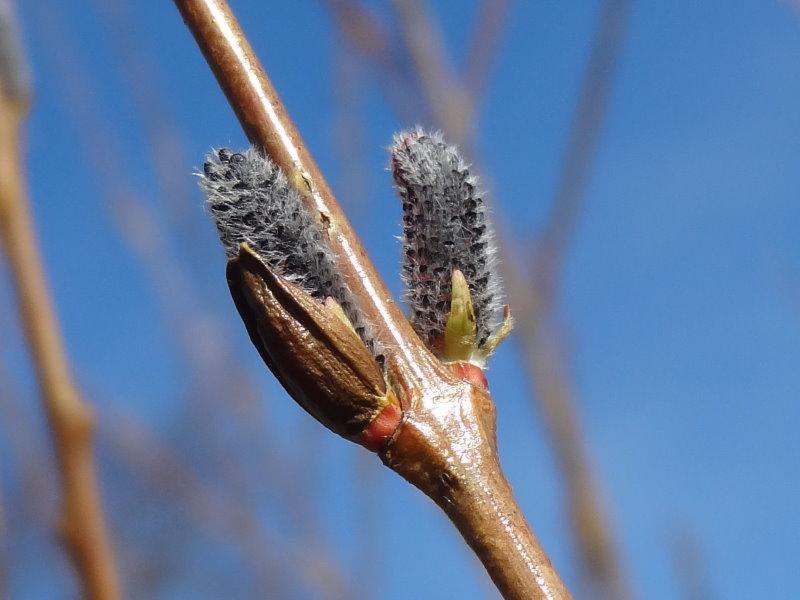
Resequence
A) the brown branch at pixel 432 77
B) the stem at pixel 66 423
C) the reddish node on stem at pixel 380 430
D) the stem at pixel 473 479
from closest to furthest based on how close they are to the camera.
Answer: the stem at pixel 473 479, the reddish node on stem at pixel 380 430, the stem at pixel 66 423, the brown branch at pixel 432 77

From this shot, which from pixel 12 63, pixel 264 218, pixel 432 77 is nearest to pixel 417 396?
pixel 264 218

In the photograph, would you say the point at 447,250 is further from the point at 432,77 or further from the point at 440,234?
the point at 432,77

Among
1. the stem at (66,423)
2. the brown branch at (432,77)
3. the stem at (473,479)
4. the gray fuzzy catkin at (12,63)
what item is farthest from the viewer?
the brown branch at (432,77)

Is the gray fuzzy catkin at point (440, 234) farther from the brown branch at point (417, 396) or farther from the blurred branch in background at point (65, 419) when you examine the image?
the blurred branch in background at point (65, 419)

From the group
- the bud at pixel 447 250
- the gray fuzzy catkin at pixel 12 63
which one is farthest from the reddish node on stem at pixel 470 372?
the gray fuzzy catkin at pixel 12 63

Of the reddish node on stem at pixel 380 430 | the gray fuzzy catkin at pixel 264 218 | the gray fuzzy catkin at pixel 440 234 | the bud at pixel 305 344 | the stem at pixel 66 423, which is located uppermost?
the gray fuzzy catkin at pixel 440 234

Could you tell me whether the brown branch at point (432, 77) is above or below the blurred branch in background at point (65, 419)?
above

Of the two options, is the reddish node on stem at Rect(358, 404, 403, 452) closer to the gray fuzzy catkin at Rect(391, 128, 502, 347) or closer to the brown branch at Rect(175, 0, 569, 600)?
the brown branch at Rect(175, 0, 569, 600)
